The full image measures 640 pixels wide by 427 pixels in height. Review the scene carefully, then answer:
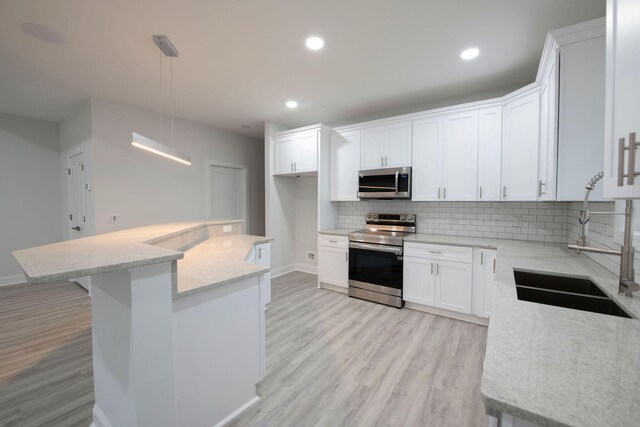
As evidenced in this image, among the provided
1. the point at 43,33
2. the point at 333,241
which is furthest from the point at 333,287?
the point at 43,33

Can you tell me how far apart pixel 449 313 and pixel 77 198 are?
5.53m

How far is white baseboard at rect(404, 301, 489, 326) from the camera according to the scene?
2.85 m

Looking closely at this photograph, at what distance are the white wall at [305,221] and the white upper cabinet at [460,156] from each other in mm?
2272

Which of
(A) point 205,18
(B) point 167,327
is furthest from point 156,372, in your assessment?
(A) point 205,18

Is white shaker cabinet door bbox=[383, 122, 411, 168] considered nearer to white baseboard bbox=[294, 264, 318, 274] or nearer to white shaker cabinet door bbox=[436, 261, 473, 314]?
white shaker cabinet door bbox=[436, 261, 473, 314]

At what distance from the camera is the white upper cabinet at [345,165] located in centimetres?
389

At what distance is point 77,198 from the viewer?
159 inches

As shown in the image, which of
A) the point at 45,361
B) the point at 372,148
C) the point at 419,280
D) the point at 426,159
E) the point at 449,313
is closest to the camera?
the point at 45,361

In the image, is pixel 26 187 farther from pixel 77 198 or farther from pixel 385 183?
pixel 385 183

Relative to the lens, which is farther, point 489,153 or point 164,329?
point 489,153

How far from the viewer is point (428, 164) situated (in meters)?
3.33

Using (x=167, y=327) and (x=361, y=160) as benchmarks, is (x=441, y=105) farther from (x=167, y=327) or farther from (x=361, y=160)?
(x=167, y=327)

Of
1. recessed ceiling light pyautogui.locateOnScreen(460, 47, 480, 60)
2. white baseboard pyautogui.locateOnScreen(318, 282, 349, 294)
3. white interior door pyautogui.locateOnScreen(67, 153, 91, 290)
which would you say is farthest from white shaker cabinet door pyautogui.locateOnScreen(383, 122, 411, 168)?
white interior door pyautogui.locateOnScreen(67, 153, 91, 290)

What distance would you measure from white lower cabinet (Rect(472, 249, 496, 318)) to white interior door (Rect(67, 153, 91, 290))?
5096 mm
